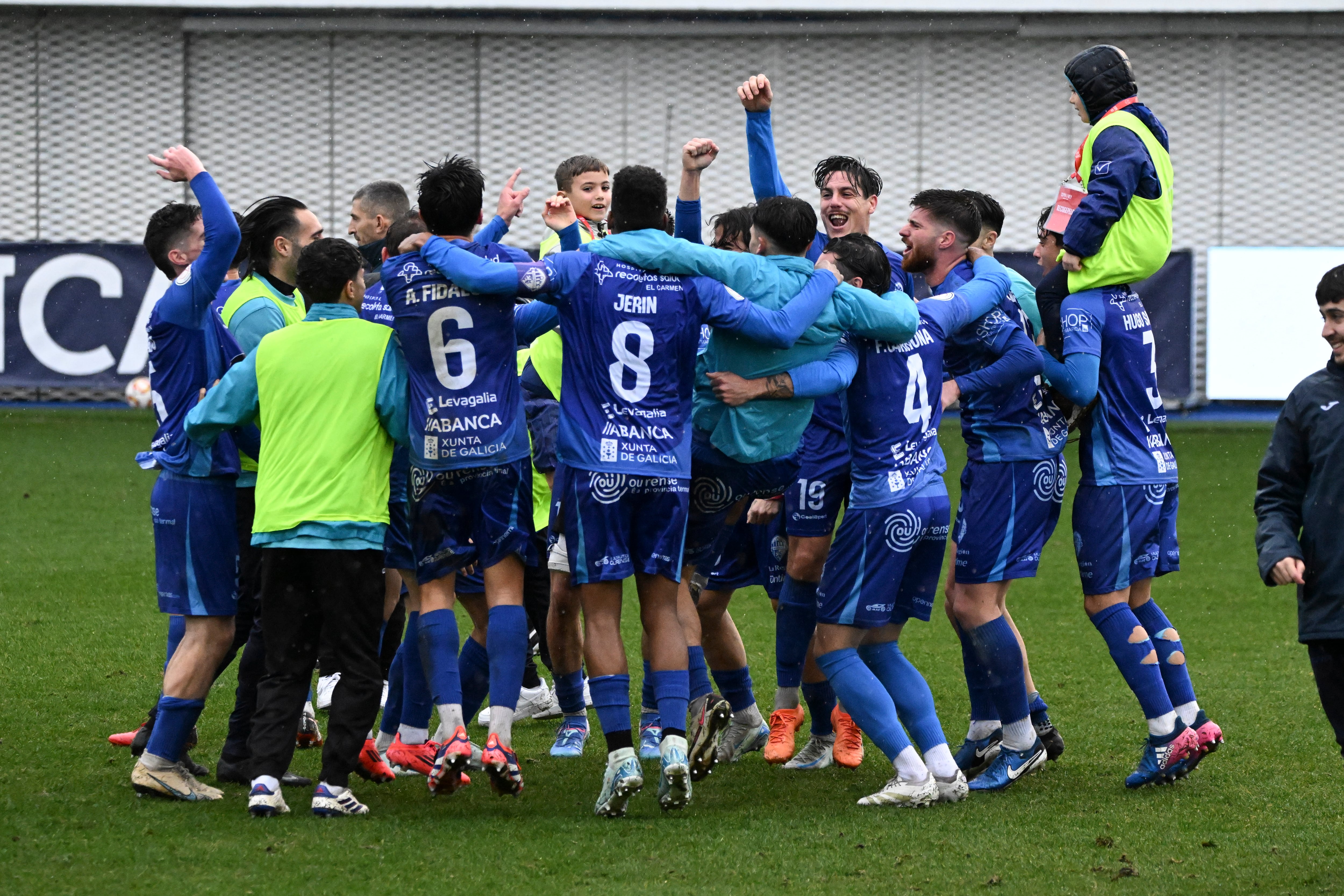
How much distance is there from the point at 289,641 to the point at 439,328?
3.46 feet

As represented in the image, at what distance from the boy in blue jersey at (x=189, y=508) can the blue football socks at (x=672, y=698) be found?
4.19 ft

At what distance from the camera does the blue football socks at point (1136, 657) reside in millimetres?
5129

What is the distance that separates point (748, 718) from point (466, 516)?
1.55 metres

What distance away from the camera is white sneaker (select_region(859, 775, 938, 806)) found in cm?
484

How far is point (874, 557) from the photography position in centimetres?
489

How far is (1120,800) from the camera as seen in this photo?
195 inches

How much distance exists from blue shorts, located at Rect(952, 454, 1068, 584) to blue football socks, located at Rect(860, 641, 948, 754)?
47 centimetres

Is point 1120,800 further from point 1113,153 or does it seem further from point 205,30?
point 205,30

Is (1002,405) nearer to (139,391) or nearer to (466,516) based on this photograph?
(466,516)

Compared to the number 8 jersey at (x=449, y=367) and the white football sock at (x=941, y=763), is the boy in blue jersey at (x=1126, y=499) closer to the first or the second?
the white football sock at (x=941, y=763)

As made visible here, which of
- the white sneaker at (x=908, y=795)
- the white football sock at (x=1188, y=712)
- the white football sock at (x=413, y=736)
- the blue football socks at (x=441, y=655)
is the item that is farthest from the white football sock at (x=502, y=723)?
the white football sock at (x=1188, y=712)

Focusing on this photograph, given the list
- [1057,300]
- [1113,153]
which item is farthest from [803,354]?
[1113,153]

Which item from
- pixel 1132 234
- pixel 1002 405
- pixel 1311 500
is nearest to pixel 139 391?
pixel 1002 405

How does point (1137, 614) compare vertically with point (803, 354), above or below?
below
